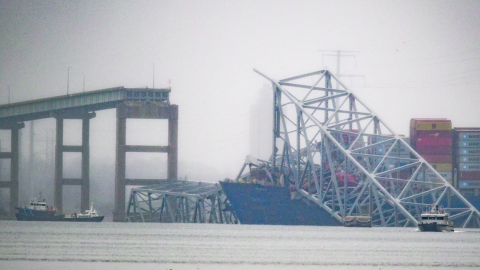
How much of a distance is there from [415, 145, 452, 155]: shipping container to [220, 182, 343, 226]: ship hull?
1689cm

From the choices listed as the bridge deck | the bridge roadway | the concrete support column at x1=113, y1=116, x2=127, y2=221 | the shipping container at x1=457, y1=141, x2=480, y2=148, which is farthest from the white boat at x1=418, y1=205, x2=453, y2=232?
the bridge deck

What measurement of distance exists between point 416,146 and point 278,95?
18793 mm

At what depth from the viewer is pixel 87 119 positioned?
16962cm

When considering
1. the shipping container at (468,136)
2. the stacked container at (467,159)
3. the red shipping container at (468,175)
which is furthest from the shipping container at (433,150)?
the red shipping container at (468,175)

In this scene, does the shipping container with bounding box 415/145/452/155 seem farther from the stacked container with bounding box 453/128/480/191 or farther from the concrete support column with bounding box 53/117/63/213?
the concrete support column with bounding box 53/117/63/213

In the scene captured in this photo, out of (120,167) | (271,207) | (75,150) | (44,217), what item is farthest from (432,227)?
(75,150)

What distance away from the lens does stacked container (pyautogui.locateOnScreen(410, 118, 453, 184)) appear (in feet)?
371

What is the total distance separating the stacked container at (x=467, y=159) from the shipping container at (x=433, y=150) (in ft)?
3.56

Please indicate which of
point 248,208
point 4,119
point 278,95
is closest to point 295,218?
point 248,208

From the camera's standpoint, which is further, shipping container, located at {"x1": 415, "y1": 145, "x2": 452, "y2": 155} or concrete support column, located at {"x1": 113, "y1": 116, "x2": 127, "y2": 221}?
concrete support column, located at {"x1": 113, "y1": 116, "x2": 127, "y2": 221}

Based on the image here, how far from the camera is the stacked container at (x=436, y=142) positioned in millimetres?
112938

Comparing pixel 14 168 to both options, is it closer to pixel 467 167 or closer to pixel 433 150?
pixel 433 150

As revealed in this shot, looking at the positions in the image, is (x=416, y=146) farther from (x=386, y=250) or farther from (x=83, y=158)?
(x=83, y=158)

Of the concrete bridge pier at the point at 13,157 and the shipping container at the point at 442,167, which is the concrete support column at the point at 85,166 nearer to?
the concrete bridge pier at the point at 13,157
